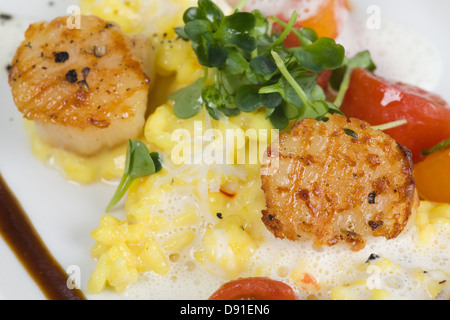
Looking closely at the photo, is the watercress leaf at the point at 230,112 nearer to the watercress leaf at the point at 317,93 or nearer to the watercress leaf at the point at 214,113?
the watercress leaf at the point at 214,113

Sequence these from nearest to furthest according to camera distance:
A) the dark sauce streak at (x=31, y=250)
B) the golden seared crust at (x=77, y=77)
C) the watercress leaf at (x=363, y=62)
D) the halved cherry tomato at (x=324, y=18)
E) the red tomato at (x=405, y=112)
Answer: the dark sauce streak at (x=31, y=250)
the golden seared crust at (x=77, y=77)
the red tomato at (x=405, y=112)
the watercress leaf at (x=363, y=62)
the halved cherry tomato at (x=324, y=18)

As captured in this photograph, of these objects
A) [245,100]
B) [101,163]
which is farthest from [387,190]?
[101,163]

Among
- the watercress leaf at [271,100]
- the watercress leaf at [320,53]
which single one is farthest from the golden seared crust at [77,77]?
the watercress leaf at [320,53]

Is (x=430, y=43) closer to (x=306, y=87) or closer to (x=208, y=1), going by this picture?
(x=306, y=87)

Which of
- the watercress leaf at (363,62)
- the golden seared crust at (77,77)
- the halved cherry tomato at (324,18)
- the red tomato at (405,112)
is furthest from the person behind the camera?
the halved cherry tomato at (324,18)

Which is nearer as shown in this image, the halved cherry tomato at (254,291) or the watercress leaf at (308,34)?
the halved cherry tomato at (254,291)

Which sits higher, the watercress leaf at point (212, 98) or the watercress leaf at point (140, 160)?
the watercress leaf at point (212, 98)
